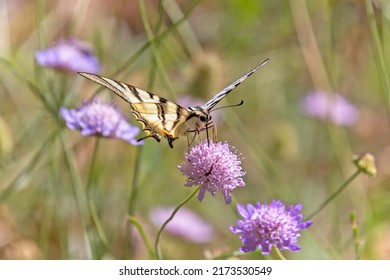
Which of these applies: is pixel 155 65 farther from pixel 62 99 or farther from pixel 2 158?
pixel 2 158

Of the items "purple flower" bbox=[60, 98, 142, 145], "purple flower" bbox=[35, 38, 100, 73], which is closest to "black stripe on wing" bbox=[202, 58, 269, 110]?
"purple flower" bbox=[60, 98, 142, 145]

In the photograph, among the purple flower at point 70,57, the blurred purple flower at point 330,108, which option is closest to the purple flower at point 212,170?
the purple flower at point 70,57

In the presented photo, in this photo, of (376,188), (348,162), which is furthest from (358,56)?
(348,162)

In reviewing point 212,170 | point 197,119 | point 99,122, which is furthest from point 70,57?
point 212,170

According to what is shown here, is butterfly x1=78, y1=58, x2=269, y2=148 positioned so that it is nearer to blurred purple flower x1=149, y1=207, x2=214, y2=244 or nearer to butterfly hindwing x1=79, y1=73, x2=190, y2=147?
butterfly hindwing x1=79, y1=73, x2=190, y2=147

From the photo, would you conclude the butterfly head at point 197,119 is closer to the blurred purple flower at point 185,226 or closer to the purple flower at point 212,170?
the purple flower at point 212,170
